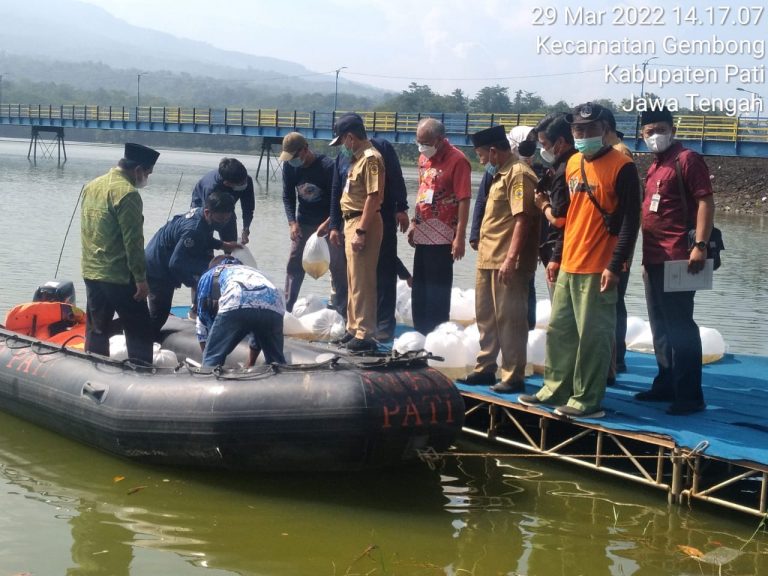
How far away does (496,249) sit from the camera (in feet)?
21.6

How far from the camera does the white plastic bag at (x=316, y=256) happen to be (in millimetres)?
8805

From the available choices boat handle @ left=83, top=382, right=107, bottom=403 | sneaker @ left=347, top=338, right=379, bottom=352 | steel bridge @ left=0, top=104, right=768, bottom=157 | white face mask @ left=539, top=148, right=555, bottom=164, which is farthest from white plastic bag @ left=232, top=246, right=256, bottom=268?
steel bridge @ left=0, top=104, right=768, bottom=157

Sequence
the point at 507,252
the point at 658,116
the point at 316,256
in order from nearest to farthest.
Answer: the point at 658,116 < the point at 507,252 < the point at 316,256

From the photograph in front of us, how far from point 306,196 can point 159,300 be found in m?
1.87

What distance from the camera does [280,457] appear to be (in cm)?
575

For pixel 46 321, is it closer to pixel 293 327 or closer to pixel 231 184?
pixel 231 184

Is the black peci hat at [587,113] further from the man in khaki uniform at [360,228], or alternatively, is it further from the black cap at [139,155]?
the black cap at [139,155]

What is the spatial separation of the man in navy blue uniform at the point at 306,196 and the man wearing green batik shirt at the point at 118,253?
79.4 inches

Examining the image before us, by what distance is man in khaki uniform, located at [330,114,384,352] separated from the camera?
7352 mm

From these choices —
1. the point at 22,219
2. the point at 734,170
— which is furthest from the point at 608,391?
the point at 734,170

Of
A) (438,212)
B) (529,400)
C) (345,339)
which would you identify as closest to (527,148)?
(438,212)

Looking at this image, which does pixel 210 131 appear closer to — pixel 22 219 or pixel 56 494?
pixel 22 219

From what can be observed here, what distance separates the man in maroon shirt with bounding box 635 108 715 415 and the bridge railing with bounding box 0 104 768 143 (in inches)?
1129

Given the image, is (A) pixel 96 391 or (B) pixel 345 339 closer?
(A) pixel 96 391
